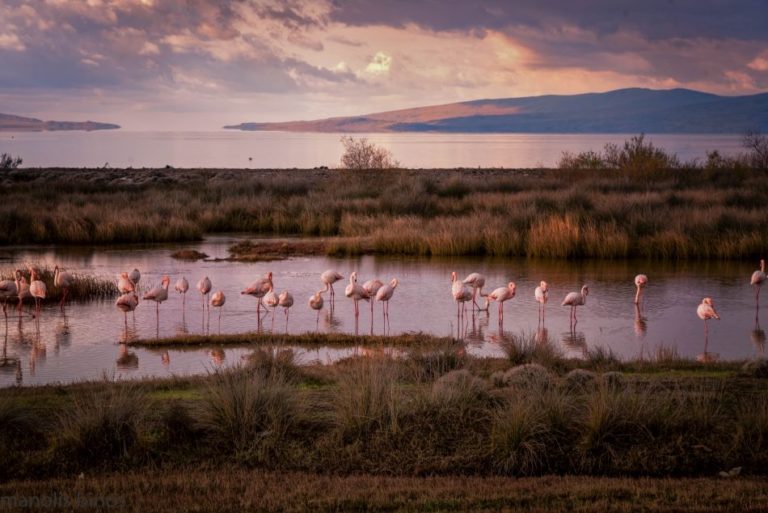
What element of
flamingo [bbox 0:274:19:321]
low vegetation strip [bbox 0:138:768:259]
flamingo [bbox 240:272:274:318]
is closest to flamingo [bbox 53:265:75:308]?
flamingo [bbox 0:274:19:321]

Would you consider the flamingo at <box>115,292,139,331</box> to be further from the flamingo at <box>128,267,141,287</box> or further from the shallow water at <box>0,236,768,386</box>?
the flamingo at <box>128,267,141,287</box>

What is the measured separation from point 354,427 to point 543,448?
5.61 feet

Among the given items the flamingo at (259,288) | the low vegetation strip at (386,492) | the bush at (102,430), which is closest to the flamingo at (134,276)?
the flamingo at (259,288)

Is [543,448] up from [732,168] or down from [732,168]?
down

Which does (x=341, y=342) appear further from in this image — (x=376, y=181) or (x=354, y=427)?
(x=376, y=181)

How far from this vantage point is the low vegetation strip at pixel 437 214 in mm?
23478

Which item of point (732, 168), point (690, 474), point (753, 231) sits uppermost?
point (732, 168)

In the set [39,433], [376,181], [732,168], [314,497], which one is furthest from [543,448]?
[732,168]

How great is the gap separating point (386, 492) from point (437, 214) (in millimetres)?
23622

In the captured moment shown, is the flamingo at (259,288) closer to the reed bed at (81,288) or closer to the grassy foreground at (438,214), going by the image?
the reed bed at (81,288)

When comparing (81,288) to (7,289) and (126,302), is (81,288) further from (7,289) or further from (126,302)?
(126,302)

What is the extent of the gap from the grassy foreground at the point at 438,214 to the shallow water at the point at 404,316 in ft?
3.65

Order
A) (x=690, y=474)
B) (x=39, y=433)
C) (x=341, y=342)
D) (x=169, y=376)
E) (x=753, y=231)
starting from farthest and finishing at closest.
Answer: (x=753, y=231), (x=341, y=342), (x=169, y=376), (x=39, y=433), (x=690, y=474)

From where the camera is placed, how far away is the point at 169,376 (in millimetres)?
11016
